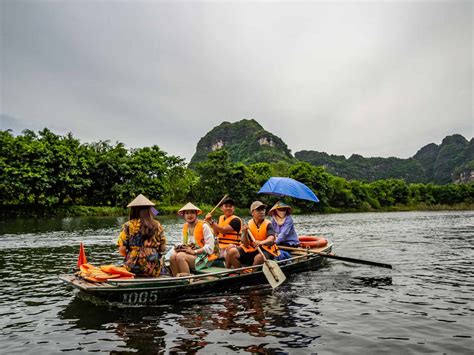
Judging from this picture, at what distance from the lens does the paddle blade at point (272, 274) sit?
352 inches

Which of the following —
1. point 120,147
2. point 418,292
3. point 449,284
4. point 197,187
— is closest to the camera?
point 418,292

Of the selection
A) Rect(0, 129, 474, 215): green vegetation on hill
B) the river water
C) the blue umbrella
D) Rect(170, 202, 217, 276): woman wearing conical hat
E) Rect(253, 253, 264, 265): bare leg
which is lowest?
the river water

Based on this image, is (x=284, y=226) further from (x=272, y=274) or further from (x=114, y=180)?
(x=114, y=180)

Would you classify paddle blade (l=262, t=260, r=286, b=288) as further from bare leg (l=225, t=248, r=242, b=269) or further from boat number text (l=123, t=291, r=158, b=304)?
boat number text (l=123, t=291, r=158, b=304)

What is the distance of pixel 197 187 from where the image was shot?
66625 mm

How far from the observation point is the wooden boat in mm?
7141

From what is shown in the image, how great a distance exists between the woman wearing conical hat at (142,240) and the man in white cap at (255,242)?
2.32 metres

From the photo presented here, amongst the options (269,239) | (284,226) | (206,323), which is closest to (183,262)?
(206,323)

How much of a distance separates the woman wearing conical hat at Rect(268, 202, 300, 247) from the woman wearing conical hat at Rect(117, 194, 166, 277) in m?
4.62

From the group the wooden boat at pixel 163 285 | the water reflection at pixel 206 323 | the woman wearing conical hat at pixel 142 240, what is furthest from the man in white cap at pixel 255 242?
the woman wearing conical hat at pixel 142 240

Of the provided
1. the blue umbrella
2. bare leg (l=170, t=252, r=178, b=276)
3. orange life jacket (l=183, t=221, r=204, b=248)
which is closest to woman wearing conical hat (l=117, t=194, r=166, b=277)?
bare leg (l=170, t=252, r=178, b=276)

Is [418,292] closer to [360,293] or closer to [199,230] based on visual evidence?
[360,293]

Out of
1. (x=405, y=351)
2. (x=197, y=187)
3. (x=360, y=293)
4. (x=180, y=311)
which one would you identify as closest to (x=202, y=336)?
(x=180, y=311)

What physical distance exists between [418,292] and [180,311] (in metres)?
5.99
